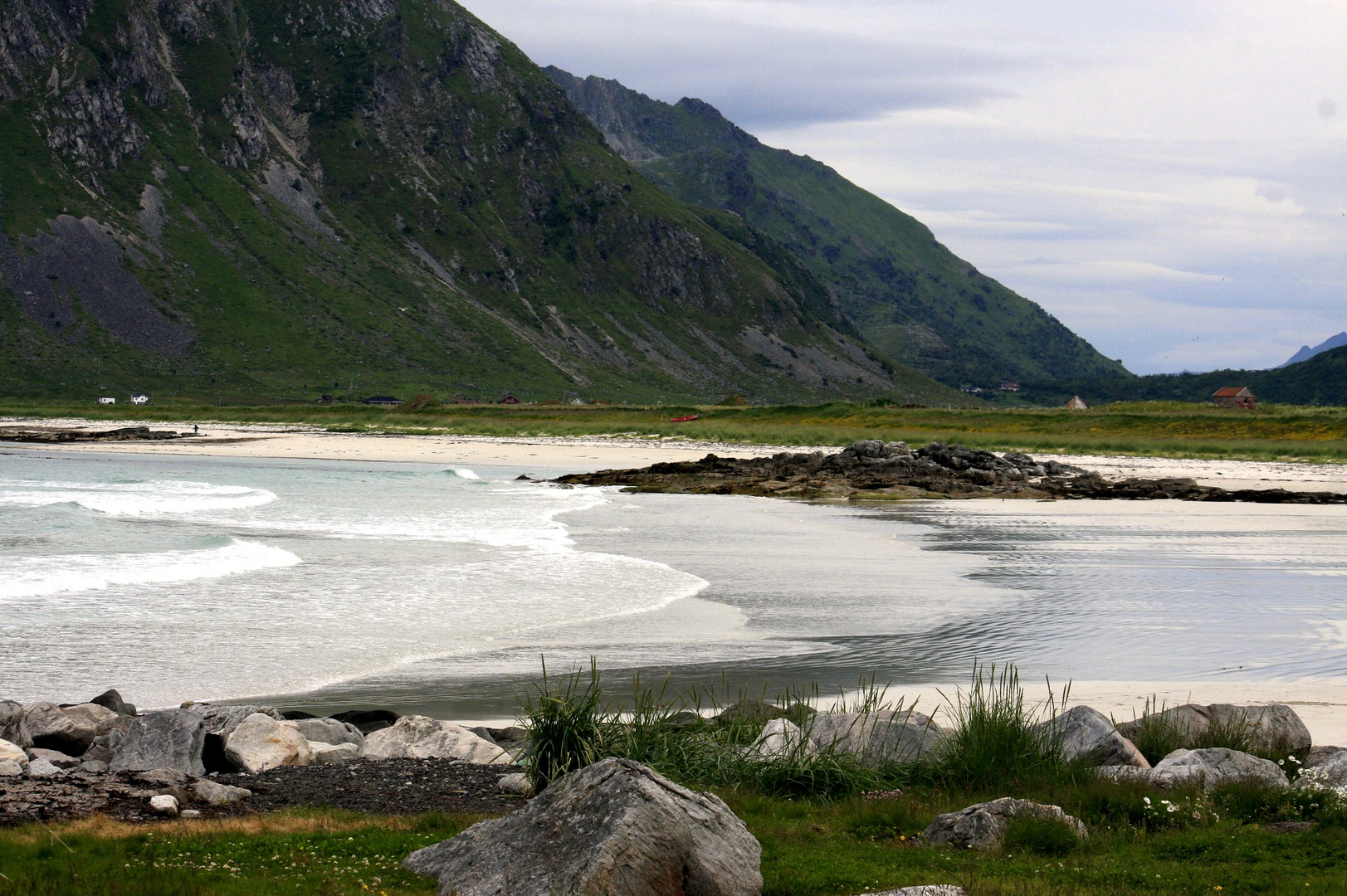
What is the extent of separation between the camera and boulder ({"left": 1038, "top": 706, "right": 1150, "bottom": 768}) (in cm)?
920

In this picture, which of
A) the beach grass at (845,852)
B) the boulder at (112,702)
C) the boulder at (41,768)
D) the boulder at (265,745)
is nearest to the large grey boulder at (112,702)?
the boulder at (112,702)

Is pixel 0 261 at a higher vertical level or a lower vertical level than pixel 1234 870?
higher

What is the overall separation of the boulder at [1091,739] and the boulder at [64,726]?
8.65 metres

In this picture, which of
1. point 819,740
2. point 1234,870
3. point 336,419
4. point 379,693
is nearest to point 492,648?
point 379,693

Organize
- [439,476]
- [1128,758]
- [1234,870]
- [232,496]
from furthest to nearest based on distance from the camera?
[439,476]
[232,496]
[1128,758]
[1234,870]

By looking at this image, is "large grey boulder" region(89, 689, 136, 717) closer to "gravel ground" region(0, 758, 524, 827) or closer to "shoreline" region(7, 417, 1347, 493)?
"gravel ground" region(0, 758, 524, 827)

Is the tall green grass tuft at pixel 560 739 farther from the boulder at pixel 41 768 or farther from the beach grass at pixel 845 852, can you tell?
the boulder at pixel 41 768

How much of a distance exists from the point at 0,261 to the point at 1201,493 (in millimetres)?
188342

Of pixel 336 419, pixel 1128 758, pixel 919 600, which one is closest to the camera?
pixel 1128 758

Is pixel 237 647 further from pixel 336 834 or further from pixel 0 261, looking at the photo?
pixel 0 261

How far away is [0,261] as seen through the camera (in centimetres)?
18150

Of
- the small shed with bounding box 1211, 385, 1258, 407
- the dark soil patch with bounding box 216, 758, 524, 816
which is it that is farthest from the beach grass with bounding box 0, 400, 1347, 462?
the dark soil patch with bounding box 216, 758, 524, 816

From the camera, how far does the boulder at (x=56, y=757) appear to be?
33.4 feet

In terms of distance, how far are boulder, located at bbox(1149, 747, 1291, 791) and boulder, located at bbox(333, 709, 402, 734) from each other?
730cm
